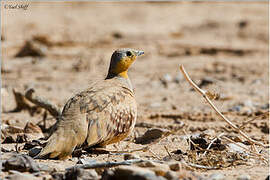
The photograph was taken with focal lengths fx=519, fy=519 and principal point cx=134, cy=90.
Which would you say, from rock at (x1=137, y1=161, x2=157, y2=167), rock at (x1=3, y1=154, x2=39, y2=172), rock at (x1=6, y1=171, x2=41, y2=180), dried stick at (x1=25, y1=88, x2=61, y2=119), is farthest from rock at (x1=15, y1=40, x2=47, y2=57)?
rock at (x1=137, y1=161, x2=157, y2=167)

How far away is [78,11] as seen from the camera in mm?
16797

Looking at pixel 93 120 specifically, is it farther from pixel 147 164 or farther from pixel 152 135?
pixel 152 135

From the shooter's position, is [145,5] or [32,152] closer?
[32,152]

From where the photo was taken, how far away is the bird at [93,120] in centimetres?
405

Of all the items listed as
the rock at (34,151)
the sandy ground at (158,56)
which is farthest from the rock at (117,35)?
the rock at (34,151)

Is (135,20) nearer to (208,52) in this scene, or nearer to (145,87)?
(208,52)

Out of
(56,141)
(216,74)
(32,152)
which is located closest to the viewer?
(56,141)

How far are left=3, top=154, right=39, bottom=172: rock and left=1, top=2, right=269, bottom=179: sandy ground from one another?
19.5 inches

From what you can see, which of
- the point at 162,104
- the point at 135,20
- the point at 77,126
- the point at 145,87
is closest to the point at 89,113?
the point at 77,126

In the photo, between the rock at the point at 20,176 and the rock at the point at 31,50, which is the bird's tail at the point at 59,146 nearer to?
the rock at the point at 20,176

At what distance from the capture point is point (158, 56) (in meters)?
12.2

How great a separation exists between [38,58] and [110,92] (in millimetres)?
7858

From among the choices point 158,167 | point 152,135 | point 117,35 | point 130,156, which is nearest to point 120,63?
point 152,135

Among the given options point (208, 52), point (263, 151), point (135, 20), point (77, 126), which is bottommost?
point (263, 151)
